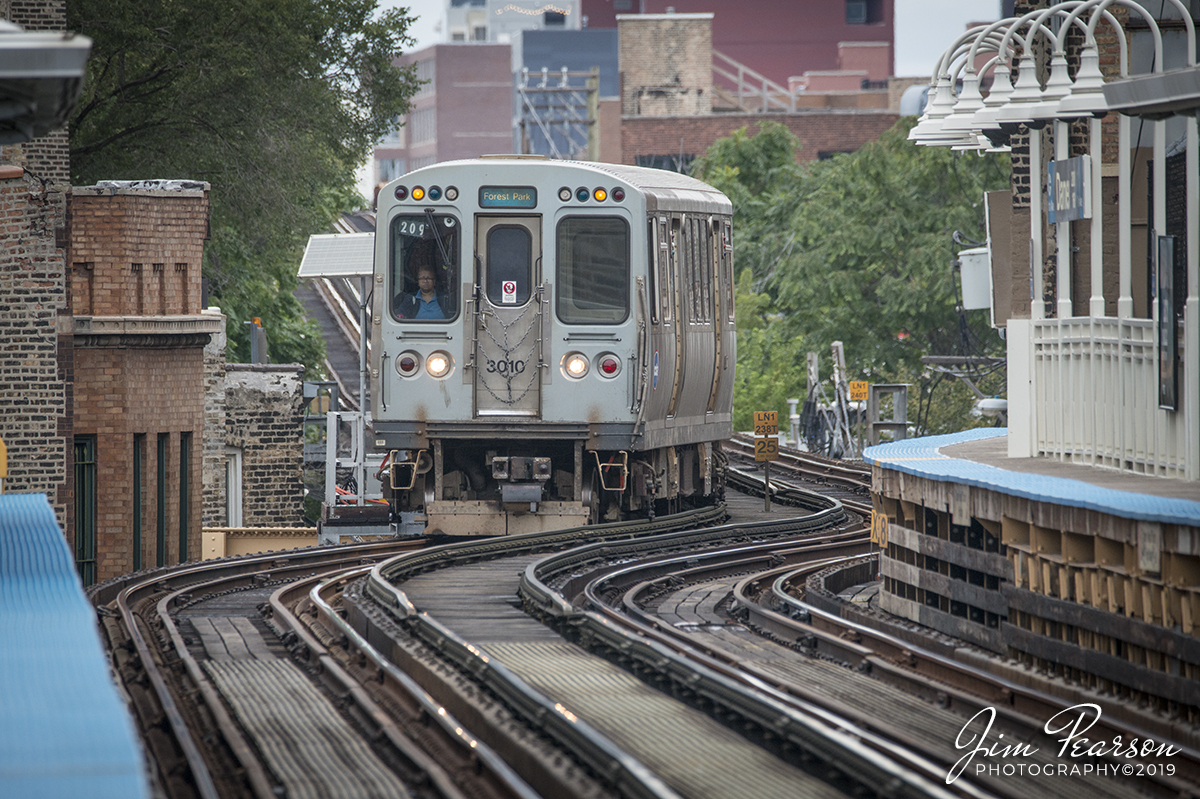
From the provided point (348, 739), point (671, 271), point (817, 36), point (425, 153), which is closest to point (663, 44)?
point (817, 36)

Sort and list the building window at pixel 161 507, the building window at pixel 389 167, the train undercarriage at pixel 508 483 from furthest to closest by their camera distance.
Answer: the building window at pixel 389 167
the building window at pixel 161 507
the train undercarriage at pixel 508 483

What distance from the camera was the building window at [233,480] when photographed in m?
24.9

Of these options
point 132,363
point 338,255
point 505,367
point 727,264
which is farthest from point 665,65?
point 505,367

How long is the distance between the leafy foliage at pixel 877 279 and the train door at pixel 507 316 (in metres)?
24.9

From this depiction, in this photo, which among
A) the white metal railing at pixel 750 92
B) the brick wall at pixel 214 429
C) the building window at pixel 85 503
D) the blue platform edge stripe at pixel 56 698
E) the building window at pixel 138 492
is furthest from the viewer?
the white metal railing at pixel 750 92

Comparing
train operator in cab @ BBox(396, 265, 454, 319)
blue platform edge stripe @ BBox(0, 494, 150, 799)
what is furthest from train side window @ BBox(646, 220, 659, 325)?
blue platform edge stripe @ BBox(0, 494, 150, 799)

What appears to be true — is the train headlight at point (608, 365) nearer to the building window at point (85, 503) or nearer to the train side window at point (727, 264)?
the train side window at point (727, 264)

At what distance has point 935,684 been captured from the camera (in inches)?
356

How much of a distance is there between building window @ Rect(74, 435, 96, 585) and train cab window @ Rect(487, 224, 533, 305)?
5690mm

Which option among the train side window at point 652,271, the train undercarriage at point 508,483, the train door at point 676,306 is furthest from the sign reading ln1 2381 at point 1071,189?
the train undercarriage at point 508,483

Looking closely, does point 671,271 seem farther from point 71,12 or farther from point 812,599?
point 71,12

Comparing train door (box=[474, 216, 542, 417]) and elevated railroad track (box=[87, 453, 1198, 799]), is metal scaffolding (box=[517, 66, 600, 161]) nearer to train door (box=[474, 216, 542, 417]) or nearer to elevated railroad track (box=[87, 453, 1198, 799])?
train door (box=[474, 216, 542, 417])

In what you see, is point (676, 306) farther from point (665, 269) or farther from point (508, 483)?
point (508, 483)

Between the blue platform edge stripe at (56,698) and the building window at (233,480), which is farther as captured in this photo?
the building window at (233,480)
